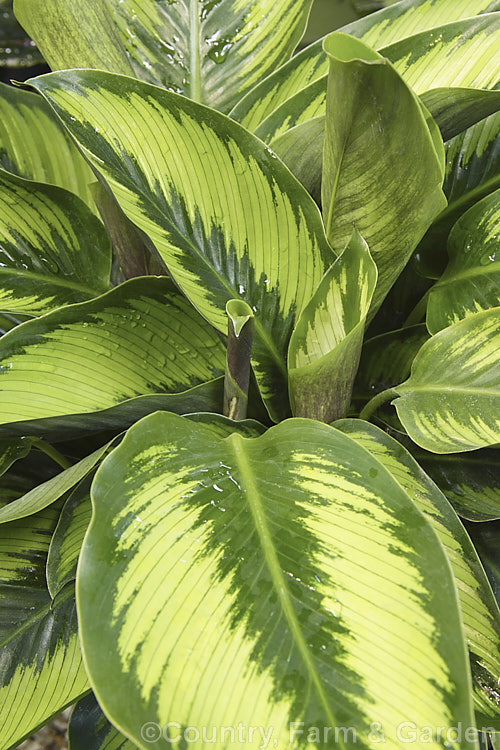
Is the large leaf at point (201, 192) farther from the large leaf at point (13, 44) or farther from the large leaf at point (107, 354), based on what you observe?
the large leaf at point (13, 44)

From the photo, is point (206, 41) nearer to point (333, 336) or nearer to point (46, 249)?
point (46, 249)

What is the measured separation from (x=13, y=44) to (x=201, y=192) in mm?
1074

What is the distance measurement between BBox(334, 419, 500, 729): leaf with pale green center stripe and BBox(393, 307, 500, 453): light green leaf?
4 cm

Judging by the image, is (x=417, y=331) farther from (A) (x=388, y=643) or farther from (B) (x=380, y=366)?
(A) (x=388, y=643)

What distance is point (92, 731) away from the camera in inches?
27.2

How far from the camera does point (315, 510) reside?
0.48 meters

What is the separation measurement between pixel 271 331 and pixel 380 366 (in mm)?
172

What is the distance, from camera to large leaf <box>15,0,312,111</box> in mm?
889

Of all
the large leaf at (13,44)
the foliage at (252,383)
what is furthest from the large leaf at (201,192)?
the large leaf at (13,44)

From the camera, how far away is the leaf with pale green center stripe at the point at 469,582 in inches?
20.4

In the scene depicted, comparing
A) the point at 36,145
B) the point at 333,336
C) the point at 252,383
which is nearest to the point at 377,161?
the point at 333,336

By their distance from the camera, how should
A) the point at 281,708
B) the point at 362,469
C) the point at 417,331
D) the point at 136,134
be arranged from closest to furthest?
1. the point at 281,708
2. the point at 362,469
3. the point at 136,134
4. the point at 417,331

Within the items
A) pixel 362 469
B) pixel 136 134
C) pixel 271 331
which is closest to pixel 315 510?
pixel 362 469

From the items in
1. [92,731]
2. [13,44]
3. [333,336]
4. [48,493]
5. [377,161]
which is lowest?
[92,731]
